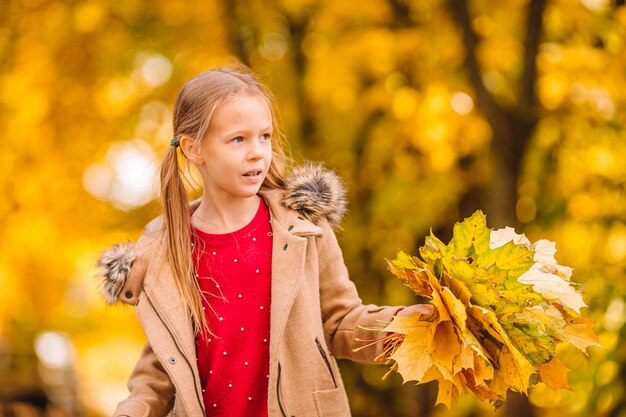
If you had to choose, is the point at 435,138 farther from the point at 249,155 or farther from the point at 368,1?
the point at 249,155

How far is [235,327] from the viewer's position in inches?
113

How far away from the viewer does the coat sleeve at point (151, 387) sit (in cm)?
296

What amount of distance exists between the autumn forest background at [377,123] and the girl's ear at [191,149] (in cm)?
258

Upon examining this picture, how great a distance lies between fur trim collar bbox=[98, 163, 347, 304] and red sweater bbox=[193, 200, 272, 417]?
176mm

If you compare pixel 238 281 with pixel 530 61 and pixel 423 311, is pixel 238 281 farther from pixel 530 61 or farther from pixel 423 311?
pixel 530 61

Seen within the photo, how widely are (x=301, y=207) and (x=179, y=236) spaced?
0.39 metres

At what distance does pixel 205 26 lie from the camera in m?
8.45

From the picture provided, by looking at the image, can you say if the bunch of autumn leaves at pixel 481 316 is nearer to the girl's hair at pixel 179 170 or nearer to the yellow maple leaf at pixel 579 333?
the yellow maple leaf at pixel 579 333

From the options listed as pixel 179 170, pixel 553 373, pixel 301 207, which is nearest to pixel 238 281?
pixel 301 207

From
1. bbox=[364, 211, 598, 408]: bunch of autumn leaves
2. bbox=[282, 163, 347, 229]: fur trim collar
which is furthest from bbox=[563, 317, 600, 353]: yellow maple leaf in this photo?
bbox=[282, 163, 347, 229]: fur trim collar

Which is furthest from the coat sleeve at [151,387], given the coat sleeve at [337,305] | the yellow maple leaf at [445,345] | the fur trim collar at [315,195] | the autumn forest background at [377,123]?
the autumn forest background at [377,123]

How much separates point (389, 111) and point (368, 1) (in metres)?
0.89

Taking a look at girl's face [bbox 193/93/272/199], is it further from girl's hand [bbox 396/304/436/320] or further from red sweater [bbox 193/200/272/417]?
girl's hand [bbox 396/304/436/320]

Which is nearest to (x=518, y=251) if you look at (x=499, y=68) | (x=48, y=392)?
(x=499, y=68)
